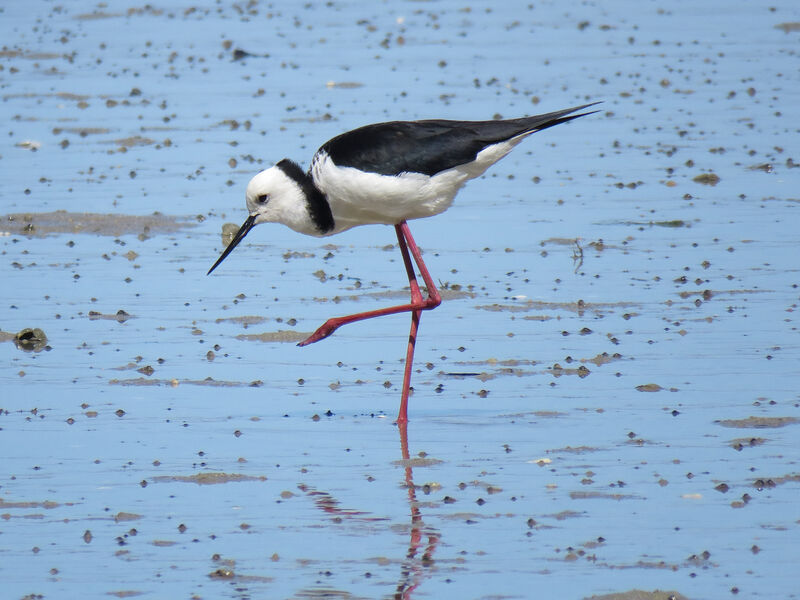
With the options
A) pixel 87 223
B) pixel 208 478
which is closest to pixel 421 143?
pixel 208 478

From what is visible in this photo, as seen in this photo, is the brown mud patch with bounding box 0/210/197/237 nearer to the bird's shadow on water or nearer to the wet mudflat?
the wet mudflat

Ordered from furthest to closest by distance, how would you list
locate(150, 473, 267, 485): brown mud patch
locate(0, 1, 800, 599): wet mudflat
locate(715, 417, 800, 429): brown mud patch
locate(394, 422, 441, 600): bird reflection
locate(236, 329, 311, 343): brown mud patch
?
locate(236, 329, 311, 343): brown mud patch → locate(715, 417, 800, 429): brown mud patch → locate(150, 473, 267, 485): brown mud patch → locate(0, 1, 800, 599): wet mudflat → locate(394, 422, 441, 600): bird reflection

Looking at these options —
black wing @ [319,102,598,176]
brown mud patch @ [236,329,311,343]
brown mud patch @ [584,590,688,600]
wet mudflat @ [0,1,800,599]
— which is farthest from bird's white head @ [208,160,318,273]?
brown mud patch @ [584,590,688,600]

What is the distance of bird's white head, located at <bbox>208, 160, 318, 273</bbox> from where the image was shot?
8148 millimetres

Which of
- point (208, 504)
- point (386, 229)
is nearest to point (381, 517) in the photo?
point (208, 504)

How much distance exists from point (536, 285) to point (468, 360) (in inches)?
62.6

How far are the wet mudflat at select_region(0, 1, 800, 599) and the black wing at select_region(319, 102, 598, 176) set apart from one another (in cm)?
124

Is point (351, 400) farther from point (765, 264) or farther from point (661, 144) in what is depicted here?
point (661, 144)

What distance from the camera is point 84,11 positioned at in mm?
24594

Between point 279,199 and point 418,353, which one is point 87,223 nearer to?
point 418,353

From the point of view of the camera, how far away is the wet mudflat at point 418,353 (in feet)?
19.4

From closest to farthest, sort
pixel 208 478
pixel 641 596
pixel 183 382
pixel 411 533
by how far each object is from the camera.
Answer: pixel 641 596 < pixel 411 533 < pixel 208 478 < pixel 183 382

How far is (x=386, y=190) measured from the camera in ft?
25.9

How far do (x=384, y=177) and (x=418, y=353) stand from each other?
148 cm
